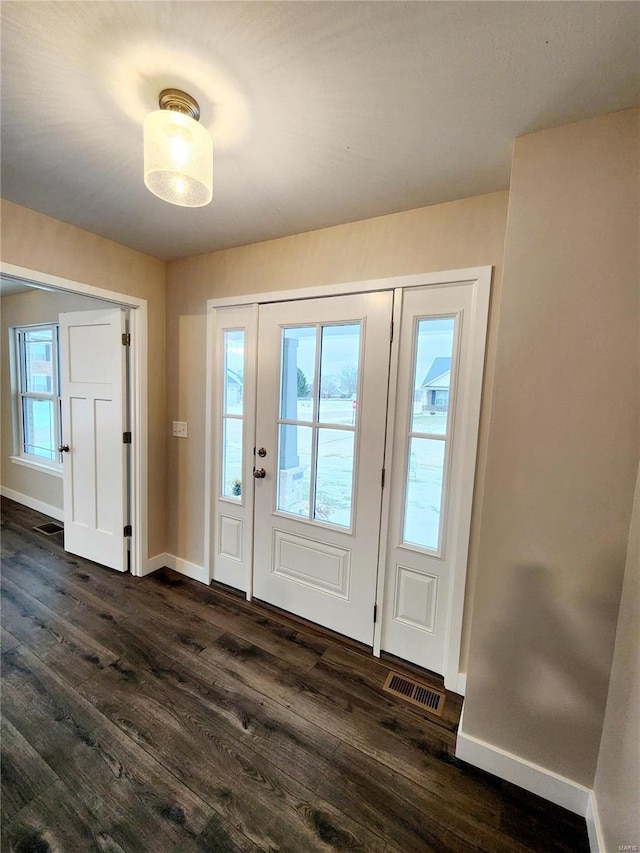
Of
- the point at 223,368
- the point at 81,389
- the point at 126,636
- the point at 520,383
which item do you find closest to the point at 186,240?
the point at 223,368

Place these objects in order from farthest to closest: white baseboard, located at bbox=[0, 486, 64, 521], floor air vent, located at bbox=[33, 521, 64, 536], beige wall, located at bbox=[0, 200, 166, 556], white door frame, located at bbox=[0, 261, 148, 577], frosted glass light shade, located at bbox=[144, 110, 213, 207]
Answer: white baseboard, located at bbox=[0, 486, 64, 521], floor air vent, located at bbox=[33, 521, 64, 536], white door frame, located at bbox=[0, 261, 148, 577], beige wall, located at bbox=[0, 200, 166, 556], frosted glass light shade, located at bbox=[144, 110, 213, 207]

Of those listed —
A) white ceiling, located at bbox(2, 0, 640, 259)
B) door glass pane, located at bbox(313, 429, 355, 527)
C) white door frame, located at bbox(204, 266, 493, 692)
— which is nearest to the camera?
white ceiling, located at bbox(2, 0, 640, 259)

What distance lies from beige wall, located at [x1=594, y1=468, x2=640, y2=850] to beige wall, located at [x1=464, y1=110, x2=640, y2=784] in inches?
1.6

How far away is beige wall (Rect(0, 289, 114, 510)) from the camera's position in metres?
3.46

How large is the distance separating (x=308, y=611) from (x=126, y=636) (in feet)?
3.58

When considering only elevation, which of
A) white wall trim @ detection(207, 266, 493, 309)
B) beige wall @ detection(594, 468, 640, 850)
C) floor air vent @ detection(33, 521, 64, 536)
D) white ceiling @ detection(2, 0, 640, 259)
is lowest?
floor air vent @ detection(33, 521, 64, 536)

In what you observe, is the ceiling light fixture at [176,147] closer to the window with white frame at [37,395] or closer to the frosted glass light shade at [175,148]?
the frosted glass light shade at [175,148]

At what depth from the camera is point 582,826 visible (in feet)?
3.87

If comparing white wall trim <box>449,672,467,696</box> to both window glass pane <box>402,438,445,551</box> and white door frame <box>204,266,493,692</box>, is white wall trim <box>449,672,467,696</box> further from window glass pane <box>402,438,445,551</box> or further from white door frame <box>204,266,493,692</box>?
window glass pane <box>402,438,445,551</box>

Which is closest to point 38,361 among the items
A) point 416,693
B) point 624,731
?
point 416,693

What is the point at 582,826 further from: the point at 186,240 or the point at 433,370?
the point at 186,240

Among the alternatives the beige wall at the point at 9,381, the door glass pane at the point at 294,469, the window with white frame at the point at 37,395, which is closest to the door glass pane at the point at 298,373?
the door glass pane at the point at 294,469

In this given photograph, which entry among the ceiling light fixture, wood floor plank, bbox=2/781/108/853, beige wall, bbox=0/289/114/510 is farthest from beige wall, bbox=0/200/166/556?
wood floor plank, bbox=2/781/108/853

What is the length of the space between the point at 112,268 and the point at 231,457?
1506mm
